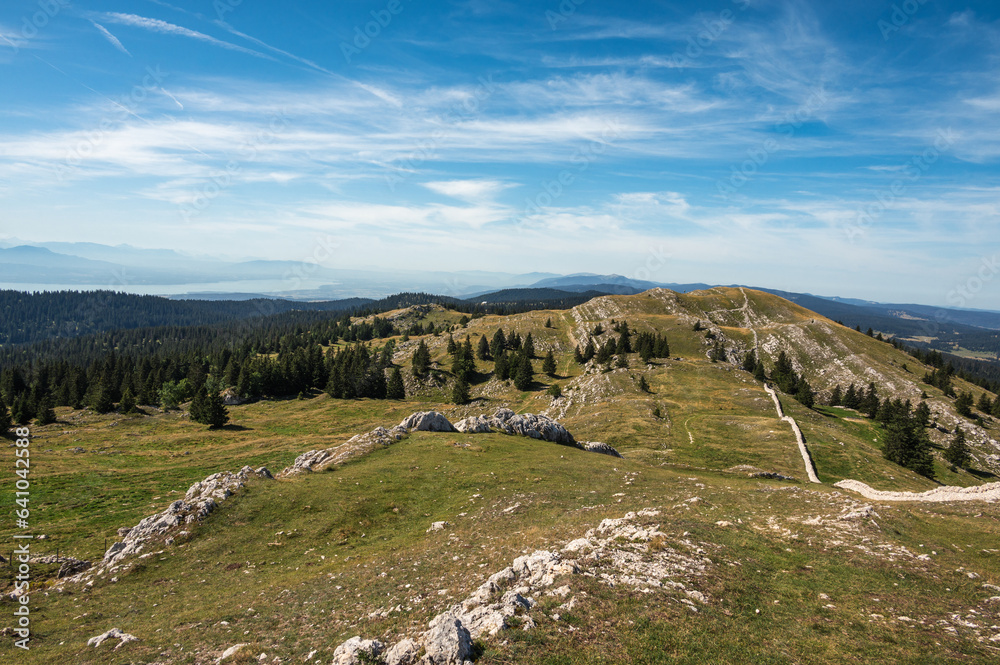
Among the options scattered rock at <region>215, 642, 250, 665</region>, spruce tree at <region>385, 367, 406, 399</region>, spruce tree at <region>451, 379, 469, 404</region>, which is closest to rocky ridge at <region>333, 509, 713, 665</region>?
scattered rock at <region>215, 642, 250, 665</region>

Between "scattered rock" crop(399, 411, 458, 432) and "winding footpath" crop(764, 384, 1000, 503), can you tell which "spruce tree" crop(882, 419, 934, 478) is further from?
"scattered rock" crop(399, 411, 458, 432)

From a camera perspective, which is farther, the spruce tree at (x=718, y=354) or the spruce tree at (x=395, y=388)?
the spruce tree at (x=718, y=354)

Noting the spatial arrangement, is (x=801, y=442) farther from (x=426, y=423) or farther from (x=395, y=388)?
(x=395, y=388)

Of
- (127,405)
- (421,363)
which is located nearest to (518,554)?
(421,363)

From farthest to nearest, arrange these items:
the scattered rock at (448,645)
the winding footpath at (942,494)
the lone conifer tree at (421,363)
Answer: the lone conifer tree at (421,363) → the winding footpath at (942,494) → the scattered rock at (448,645)

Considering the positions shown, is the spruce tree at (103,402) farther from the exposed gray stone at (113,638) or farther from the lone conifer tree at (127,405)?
the exposed gray stone at (113,638)

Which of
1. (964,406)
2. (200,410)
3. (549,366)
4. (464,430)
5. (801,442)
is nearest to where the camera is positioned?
(464,430)

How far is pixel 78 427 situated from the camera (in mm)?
83500

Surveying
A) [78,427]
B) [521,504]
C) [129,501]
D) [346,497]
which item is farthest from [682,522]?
[78,427]

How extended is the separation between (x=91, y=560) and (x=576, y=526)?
30625 mm

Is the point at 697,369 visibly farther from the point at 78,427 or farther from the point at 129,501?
the point at 78,427

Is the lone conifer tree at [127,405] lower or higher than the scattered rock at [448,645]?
lower

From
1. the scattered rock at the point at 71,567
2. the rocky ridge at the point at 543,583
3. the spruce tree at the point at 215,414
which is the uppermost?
the rocky ridge at the point at 543,583

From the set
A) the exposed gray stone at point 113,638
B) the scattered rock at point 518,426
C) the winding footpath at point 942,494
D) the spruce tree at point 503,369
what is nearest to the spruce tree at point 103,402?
the spruce tree at point 503,369
